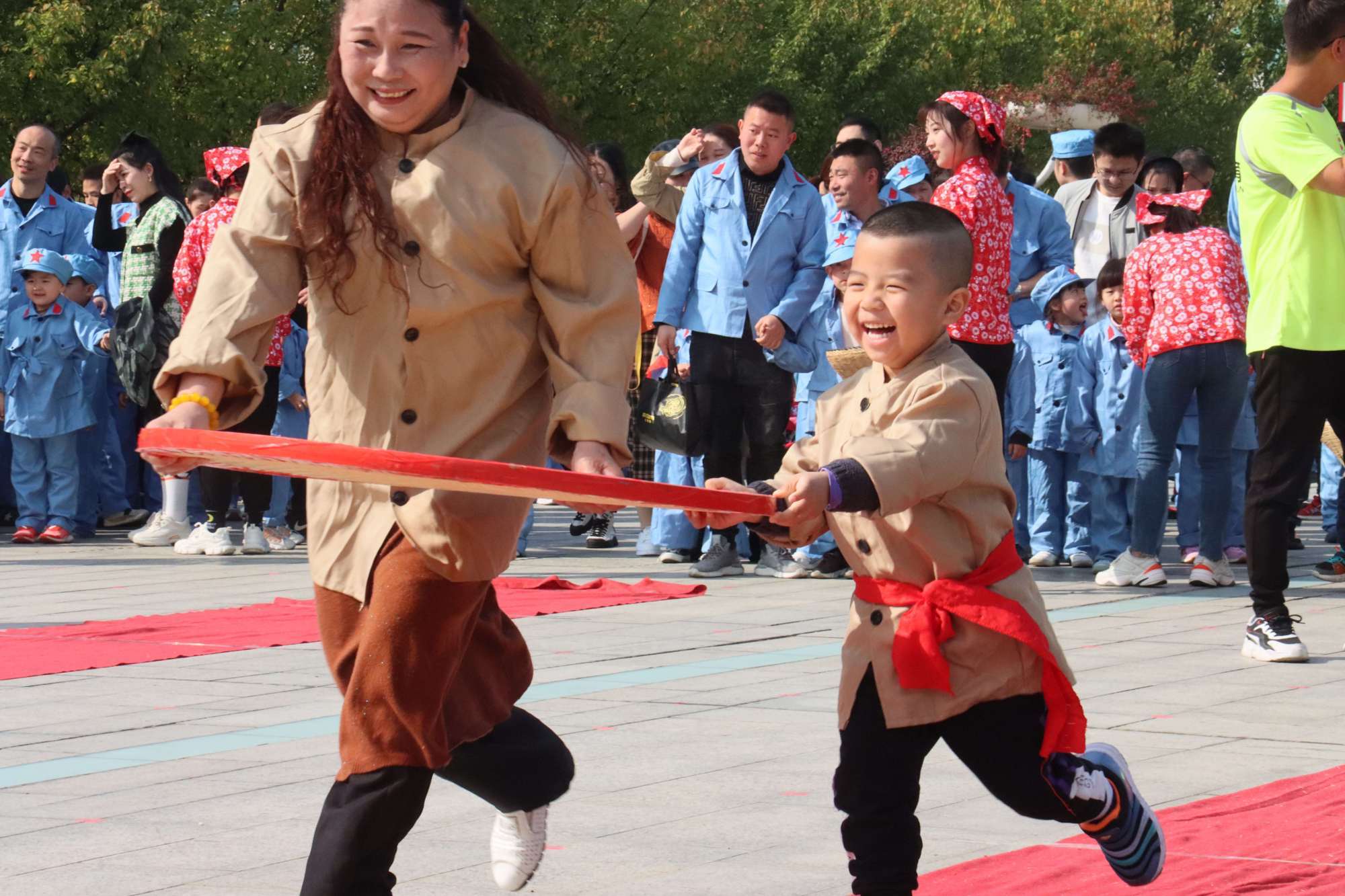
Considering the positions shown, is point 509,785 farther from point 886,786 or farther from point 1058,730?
point 1058,730

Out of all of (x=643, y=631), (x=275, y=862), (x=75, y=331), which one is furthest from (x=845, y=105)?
(x=275, y=862)

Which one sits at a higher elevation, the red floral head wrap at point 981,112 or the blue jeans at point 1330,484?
the red floral head wrap at point 981,112

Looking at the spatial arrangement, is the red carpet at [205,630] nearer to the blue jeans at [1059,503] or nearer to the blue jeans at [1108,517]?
the blue jeans at [1059,503]

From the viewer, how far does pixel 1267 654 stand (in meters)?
7.18

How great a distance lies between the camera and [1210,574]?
31.7 ft

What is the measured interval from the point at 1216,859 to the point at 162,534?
8866mm

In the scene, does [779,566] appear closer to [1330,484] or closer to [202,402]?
[1330,484]

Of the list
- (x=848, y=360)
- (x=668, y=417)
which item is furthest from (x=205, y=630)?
(x=668, y=417)

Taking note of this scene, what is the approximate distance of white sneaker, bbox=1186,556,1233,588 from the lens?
966 centimetres

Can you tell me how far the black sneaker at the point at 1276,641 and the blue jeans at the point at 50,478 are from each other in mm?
7786

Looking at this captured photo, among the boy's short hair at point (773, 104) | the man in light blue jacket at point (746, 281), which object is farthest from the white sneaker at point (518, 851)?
the boy's short hair at point (773, 104)

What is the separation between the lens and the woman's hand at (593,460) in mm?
3656

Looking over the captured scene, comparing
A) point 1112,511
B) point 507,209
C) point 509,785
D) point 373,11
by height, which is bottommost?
point 1112,511

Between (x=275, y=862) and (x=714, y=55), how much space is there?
1227 inches
